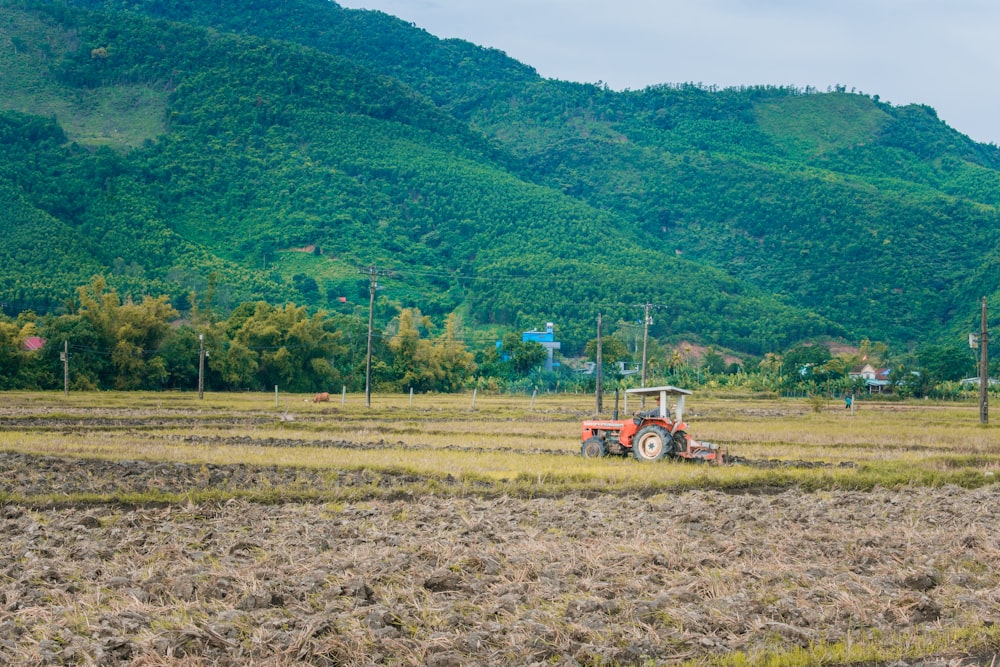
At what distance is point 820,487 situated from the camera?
62.3 feet

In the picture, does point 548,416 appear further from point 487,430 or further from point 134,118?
point 134,118

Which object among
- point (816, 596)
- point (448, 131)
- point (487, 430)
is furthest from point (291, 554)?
point (448, 131)

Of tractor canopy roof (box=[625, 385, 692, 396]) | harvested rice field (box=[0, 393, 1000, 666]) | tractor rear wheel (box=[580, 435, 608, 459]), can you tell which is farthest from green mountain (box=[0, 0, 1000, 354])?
harvested rice field (box=[0, 393, 1000, 666])

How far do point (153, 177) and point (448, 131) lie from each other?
6123 cm

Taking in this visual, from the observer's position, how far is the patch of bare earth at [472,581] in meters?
8.75

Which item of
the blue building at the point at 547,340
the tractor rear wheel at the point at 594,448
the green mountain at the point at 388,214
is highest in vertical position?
the green mountain at the point at 388,214

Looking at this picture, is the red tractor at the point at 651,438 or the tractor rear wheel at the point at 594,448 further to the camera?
the tractor rear wheel at the point at 594,448

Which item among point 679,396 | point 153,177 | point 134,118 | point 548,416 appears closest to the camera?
point 679,396

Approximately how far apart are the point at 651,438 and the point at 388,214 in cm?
13399

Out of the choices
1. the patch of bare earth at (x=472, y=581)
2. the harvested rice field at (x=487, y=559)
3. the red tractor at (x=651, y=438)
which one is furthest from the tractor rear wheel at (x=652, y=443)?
the patch of bare earth at (x=472, y=581)

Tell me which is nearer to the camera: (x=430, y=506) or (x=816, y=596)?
(x=816, y=596)

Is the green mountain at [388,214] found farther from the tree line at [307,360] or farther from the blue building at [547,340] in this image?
the tree line at [307,360]

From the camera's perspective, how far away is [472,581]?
420 inches

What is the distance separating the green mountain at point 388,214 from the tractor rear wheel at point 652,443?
64.5m
